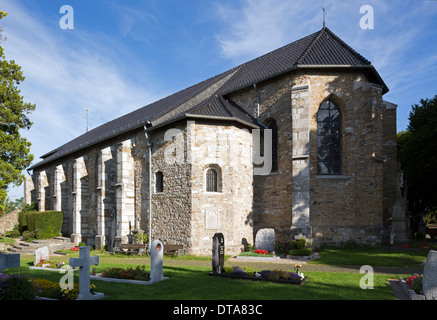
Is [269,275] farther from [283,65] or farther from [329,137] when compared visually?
[283,65]

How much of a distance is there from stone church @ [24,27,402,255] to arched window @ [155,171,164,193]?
0.26 feet

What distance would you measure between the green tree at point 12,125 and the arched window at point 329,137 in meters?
20.9

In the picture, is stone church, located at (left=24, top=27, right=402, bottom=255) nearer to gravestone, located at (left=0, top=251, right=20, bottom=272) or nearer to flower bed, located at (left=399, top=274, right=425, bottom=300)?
flower bed, located at (left=399, top=274, right=425, bottom=300)

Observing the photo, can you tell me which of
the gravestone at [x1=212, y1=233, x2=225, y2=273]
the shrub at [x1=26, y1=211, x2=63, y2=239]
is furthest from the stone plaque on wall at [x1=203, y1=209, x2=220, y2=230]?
the shrub at [x1=26, y1=211, x2=63, y2=239]

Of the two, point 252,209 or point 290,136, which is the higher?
point 290,136

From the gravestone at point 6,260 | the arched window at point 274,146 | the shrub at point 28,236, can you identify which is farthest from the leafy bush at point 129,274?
the shrub at point 28,236

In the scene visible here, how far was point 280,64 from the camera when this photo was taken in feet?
64.1

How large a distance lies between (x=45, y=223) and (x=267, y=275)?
2111 cm

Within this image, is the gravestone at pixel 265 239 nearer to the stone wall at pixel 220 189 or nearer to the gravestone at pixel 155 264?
the stone wall at pixel 220 189

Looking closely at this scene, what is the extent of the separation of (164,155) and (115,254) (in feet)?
20.2

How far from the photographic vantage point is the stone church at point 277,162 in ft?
54.5

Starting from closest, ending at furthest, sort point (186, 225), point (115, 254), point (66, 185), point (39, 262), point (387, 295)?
1. point (387, 295)
2. point (39, 262)
3. point (186, 225)
4. point (115, 254)
5. point (66, 185)
